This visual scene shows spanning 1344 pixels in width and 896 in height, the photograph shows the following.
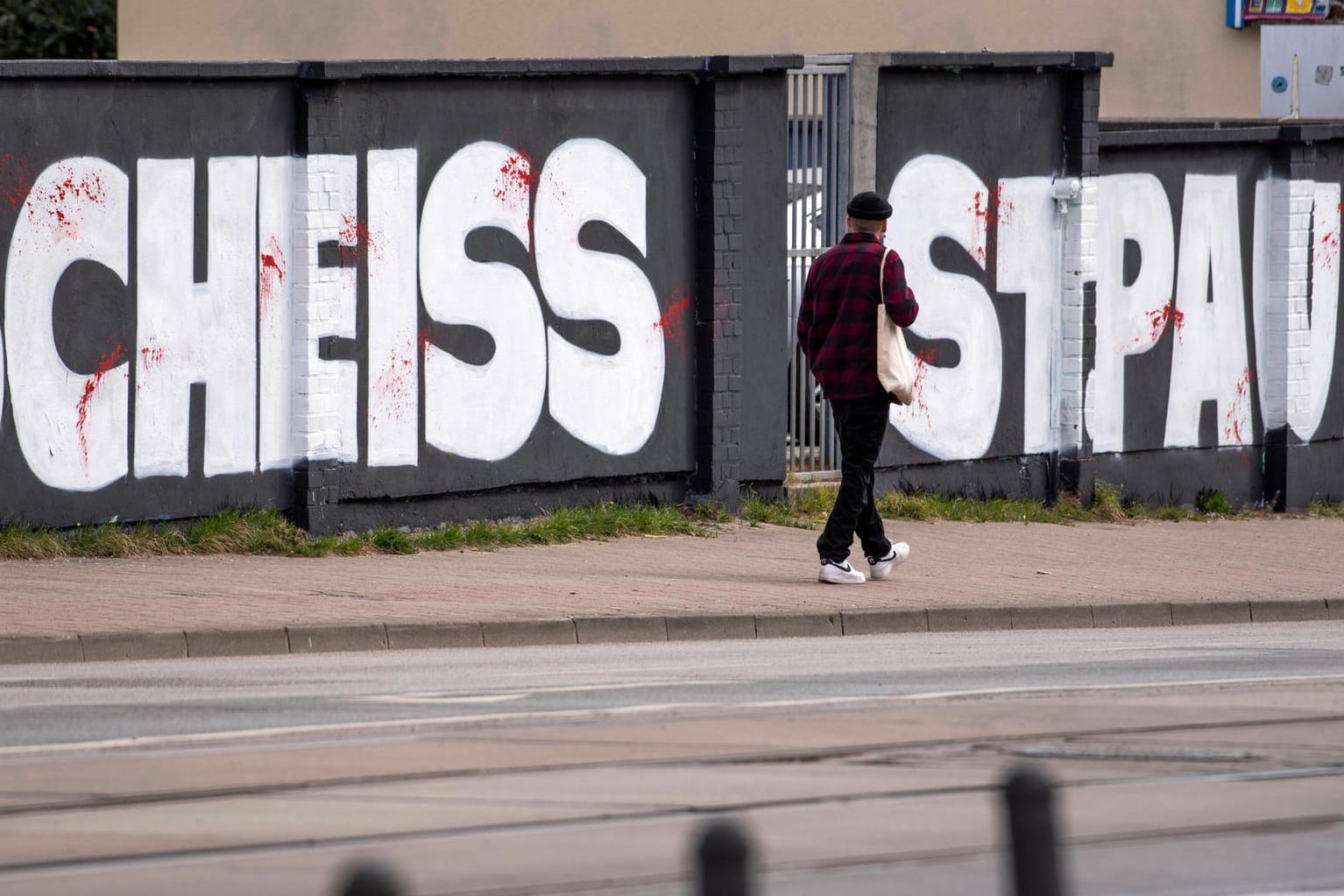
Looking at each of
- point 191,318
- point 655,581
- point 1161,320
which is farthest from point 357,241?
point 1161,320

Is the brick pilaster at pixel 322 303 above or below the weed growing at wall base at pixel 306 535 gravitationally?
above

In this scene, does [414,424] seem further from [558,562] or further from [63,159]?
[63,159]

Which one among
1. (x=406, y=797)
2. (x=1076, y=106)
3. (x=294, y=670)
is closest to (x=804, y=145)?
(x=1076, y=106)

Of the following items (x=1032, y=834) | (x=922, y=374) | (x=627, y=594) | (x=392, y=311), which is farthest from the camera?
(x=922, y=374)

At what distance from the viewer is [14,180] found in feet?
39.3

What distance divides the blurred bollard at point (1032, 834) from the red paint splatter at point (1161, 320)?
45.0 feet

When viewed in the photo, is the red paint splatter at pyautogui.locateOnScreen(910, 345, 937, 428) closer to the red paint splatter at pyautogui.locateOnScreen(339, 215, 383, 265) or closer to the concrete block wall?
the concrete block wall

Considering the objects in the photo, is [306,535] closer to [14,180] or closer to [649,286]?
[14,180]

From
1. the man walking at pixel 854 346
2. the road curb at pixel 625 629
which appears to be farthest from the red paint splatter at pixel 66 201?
the man walking at pixel 854 346

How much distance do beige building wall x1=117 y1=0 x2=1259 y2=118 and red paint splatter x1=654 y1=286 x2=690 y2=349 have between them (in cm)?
1620

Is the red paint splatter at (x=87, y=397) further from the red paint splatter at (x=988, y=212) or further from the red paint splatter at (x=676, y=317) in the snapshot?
the red paint splatter at (x=988, y=212)

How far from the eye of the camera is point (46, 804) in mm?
6309

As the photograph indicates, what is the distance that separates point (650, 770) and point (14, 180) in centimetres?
656

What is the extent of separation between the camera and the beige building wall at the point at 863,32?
30.9 meters
